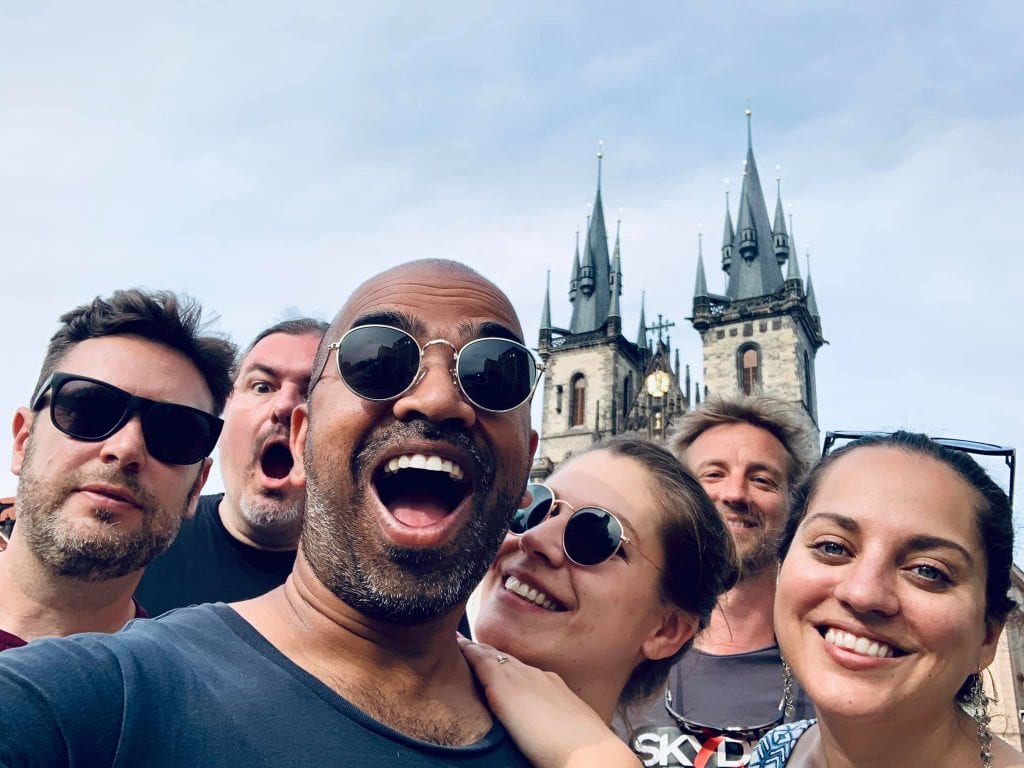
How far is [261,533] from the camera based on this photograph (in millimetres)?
3502

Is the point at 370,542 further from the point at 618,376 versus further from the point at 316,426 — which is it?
the point at 618,376

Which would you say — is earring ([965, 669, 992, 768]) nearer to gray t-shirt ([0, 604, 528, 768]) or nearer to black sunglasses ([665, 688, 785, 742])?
black sunglasses ([665, 688, 785, 742])

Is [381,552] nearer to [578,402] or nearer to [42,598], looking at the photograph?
[42,598]

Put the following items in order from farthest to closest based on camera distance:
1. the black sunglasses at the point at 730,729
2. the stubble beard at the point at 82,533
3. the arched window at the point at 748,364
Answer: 1. the arched window at the point at 748,364
2. the black sunglasses at the point at 730,729
3. the stubble beard at the point at 82,533

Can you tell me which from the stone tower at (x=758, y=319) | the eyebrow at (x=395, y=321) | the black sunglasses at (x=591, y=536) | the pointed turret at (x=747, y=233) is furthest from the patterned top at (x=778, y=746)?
the pointed turret at (x=747, y=233)

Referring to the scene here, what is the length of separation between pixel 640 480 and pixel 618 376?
126 feet

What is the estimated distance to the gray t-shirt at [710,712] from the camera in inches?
119

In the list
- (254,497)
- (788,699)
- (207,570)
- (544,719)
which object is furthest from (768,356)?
(544,719)

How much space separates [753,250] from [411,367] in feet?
135

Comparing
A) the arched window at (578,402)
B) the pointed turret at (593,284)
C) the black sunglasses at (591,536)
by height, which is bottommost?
the black sunglasses at (591,536)

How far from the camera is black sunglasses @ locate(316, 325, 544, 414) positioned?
1.64 metres

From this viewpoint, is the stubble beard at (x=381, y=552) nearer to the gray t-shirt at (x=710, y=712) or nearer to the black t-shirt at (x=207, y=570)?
the gray t-shirt at (x=710, y=712)

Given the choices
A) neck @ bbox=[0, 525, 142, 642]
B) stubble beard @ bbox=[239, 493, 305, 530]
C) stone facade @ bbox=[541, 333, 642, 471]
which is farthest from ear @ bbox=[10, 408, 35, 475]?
stone facade @ bbox=[541, 333, 642, 471]

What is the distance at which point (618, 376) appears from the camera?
1596 inches
